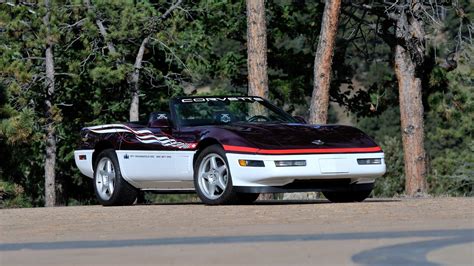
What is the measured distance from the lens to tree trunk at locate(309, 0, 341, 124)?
88.7 ft

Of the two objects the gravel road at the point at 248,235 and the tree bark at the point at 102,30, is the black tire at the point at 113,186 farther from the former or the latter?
the tree bark at the point at 102,30

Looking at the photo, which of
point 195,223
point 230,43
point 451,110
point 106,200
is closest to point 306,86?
point 451,110

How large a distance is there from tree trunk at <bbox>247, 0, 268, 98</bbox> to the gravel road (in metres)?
11.3

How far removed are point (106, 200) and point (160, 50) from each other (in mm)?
25667

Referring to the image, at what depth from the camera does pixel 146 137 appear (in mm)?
16188

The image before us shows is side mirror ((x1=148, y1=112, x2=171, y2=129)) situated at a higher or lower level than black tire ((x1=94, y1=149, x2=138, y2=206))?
higher

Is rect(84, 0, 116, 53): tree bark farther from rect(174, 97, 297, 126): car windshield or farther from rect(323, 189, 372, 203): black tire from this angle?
rect(323, 189, 372, 203): black tire

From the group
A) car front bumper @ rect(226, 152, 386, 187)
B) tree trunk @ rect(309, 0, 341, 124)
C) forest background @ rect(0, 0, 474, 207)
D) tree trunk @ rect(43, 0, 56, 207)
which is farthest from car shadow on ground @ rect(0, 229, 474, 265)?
tree trunk @ rect(43, 0, 56, 207)

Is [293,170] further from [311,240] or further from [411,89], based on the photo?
[411,89]

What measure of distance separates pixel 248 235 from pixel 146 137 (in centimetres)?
570

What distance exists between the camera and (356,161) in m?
14.8

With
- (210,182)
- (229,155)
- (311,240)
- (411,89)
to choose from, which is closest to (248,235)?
(311,240)

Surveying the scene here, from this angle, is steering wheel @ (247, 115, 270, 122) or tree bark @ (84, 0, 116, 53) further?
tree bark @ (84, 0, 116, 53)

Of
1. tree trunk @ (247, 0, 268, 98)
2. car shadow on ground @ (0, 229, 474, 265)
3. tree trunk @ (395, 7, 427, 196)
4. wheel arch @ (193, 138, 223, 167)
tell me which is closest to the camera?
car shadow on ground @ (0, 229, 474, 265)
